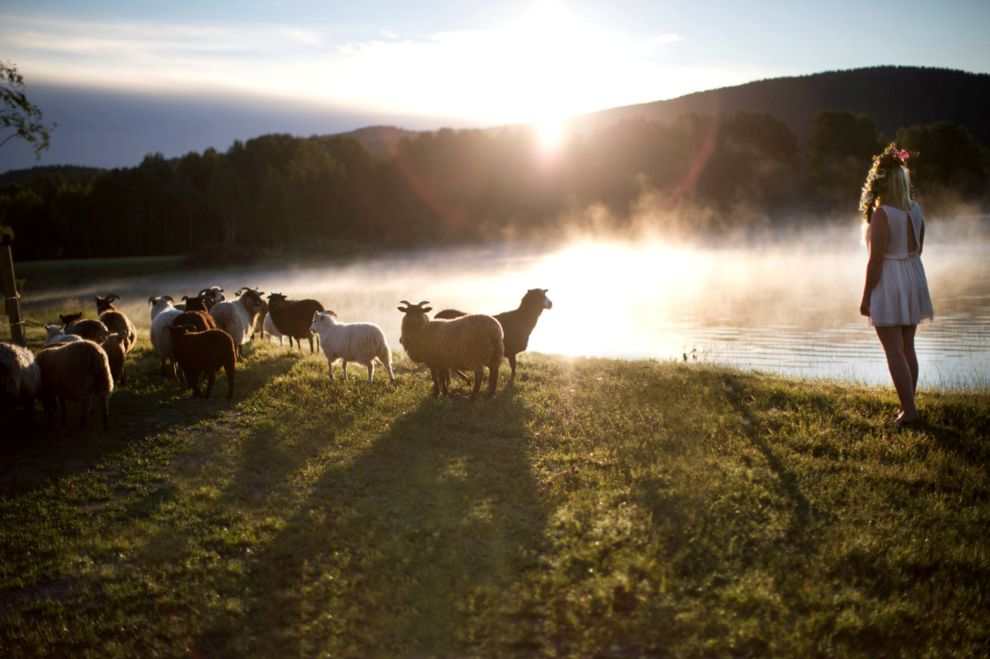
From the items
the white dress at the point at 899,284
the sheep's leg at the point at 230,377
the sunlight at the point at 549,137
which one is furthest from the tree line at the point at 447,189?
the white dress at the point at 899,284

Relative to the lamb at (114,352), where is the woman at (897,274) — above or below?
above

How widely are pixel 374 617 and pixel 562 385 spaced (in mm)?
6919

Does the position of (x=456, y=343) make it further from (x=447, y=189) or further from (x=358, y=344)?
(x=447, y=189)

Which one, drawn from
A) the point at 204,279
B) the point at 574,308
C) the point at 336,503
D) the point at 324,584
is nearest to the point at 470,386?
the point at 336,503

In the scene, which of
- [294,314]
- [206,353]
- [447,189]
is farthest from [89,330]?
[447,189]

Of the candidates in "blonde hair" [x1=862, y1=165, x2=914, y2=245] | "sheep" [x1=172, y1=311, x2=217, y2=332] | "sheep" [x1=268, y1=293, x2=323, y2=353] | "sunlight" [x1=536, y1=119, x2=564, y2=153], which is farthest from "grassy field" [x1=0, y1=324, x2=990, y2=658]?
"sunlight" [x1=536, y1=119, x2=564, y2=153]

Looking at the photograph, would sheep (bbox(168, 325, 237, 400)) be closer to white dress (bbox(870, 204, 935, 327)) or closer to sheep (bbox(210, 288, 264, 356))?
sheep (bbox(210, 288, 264, 356))

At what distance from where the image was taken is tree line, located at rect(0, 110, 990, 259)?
74188 mm

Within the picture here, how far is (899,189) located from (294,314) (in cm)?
1272

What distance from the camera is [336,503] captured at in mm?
6824

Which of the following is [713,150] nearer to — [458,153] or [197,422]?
[458,153]

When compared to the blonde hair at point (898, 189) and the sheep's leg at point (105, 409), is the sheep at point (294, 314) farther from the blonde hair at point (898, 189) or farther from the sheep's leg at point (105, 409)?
the blonde hair at point (898, 189)

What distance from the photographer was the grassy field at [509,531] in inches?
187

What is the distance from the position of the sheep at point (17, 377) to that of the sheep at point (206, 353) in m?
2.12
